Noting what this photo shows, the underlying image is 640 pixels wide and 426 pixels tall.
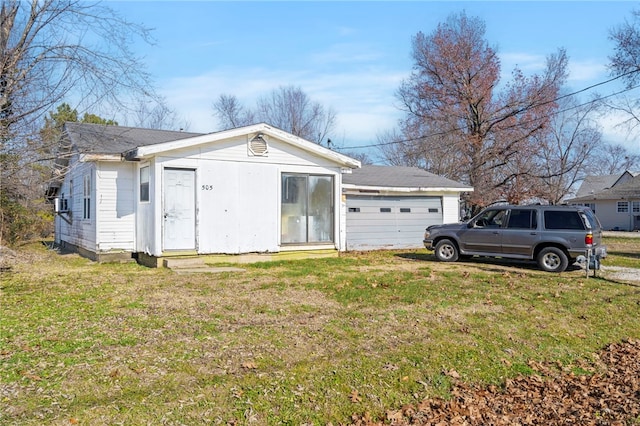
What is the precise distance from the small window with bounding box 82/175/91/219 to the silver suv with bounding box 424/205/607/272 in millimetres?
10421

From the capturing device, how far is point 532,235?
1277cm

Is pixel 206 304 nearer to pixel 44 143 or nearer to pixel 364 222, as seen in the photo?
pixel 44 143

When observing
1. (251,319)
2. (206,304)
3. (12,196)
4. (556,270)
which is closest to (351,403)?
(251,319)

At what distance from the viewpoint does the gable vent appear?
514 inches

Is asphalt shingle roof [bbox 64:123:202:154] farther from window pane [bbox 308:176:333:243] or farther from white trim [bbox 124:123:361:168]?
window pane [bbox 308:176:333:243]

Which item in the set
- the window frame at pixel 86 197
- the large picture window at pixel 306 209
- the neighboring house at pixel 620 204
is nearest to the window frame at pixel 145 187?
the window frame at pixel 86 197

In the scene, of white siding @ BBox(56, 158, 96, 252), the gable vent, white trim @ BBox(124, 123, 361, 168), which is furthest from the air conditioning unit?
the gable vent

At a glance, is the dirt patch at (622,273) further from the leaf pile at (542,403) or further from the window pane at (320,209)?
the window pane at (320,209)

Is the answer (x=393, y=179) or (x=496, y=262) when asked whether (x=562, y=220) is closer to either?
(x=496, y=262)

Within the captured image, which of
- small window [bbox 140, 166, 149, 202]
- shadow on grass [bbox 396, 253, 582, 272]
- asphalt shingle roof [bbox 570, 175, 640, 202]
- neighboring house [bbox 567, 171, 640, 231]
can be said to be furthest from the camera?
neighboring house [bbox 567, 171, 640, 231]

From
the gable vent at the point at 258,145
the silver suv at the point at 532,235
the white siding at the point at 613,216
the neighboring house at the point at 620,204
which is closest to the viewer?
the silver suv at the point at 532,235

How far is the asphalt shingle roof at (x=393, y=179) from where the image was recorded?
18.0m

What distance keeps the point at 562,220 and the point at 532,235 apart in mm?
816

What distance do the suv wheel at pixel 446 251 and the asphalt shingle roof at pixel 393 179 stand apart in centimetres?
403
